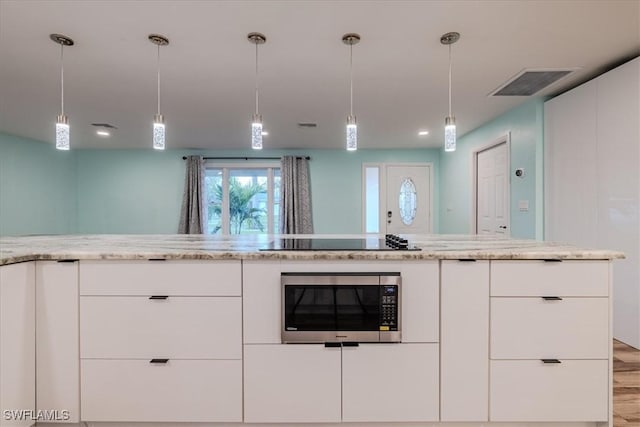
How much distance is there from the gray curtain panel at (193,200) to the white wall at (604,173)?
17.5 feet

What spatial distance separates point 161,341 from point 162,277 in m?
0.30

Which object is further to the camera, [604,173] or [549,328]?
[604,173]

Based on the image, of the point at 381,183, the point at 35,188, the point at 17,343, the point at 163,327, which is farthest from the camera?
the point at 381,183

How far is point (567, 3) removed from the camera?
191 centimetres

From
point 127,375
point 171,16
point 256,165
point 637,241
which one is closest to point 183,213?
point 256,165

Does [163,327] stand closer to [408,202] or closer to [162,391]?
[162,391]

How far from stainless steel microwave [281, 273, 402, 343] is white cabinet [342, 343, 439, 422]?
0.09m

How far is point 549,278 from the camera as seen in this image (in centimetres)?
151

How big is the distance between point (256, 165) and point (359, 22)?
14.6ft

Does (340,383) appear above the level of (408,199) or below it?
below

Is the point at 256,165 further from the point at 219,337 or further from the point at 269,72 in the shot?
the point at 219,337

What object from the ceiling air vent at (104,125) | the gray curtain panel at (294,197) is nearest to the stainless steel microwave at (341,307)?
the ceiling air vent at (104,125)

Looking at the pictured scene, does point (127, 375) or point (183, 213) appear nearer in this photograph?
point (127, 375)

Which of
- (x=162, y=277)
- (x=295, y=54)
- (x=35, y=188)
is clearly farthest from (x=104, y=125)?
(x=162, y=277)
